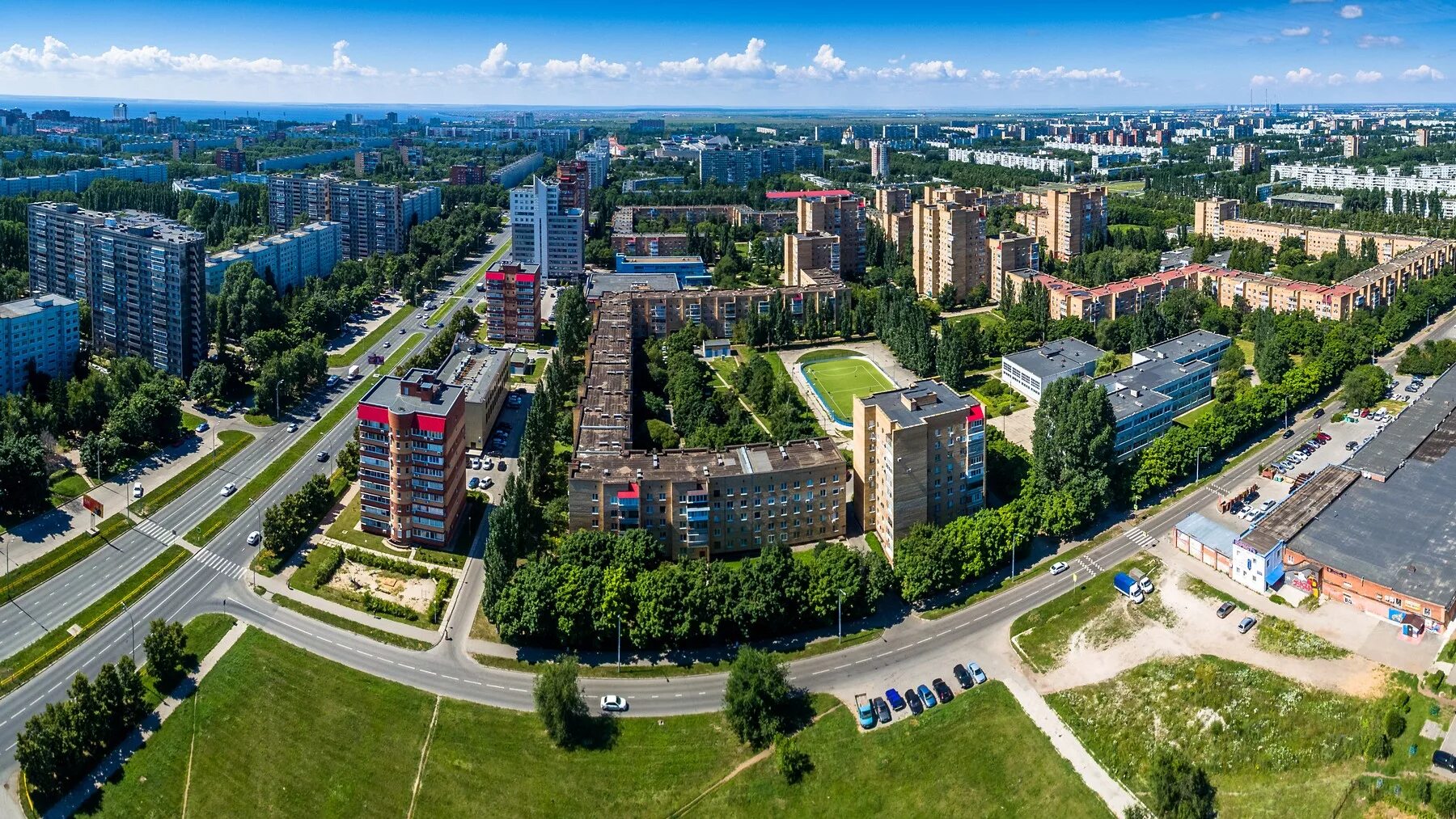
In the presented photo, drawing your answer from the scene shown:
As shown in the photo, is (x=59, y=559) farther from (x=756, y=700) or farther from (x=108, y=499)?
(x=756, y=700)

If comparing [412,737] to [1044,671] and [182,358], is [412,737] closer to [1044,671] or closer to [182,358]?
[1044,671]

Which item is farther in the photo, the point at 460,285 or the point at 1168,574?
the point at 460,285

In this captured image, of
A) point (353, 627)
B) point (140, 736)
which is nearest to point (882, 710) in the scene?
point (353, 627)

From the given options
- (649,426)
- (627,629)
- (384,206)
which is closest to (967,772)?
(627,629)

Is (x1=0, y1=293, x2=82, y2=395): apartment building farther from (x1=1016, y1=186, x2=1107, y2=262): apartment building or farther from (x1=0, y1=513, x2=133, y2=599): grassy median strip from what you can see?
(x1=1016, y1=186, x2=1107, y2=262): apartment building

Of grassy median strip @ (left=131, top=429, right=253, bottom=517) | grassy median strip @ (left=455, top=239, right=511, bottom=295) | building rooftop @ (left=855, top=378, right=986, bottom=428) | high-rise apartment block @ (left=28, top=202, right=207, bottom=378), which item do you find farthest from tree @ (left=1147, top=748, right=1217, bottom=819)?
grassy median strip @ (left=455, top=239, right=511, bottom=295)
